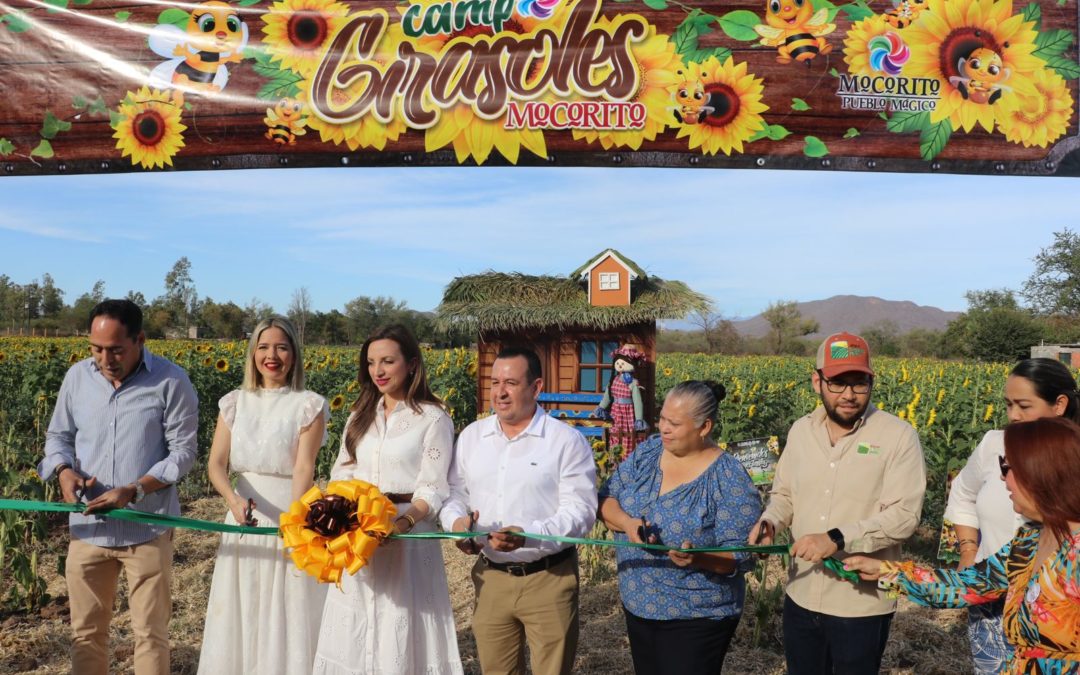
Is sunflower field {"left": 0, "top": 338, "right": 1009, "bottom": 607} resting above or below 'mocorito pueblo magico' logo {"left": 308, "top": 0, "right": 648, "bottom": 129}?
below

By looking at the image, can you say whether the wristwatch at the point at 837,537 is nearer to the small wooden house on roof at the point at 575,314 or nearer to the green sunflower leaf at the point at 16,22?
the small wooden house on roof at the point at 575,314

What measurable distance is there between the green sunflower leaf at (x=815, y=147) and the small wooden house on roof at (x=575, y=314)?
2.08 metres

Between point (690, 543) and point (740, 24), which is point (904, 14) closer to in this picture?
point (740, 24)

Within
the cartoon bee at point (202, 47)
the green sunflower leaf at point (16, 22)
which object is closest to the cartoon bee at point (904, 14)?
the cartoon bee at point (202, 47)

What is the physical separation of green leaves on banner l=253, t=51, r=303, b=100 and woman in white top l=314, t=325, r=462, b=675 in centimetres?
249

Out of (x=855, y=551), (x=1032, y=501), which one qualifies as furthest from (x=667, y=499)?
(x=1032, y=501)

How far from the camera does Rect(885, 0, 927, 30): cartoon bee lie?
4750 mm

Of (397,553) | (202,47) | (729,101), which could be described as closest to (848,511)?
(397,553)

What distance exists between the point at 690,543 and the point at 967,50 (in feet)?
12.2

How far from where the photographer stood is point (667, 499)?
2.86 metres

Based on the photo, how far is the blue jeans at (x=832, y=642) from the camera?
2748mm

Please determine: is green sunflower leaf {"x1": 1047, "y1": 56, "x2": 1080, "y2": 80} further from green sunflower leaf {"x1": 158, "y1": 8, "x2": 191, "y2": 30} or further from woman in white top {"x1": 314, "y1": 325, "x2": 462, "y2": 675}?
green sunflower leaf {"x1": 158, "y1": 8, "x2": 191, "y2": 30}

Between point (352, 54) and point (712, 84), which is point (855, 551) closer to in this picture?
point (712, 84)

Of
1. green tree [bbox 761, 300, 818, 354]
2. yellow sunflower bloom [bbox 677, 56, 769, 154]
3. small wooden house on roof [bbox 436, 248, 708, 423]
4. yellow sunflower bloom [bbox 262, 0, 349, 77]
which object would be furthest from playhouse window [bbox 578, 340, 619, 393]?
green tree [bbox 761, 300, 818, 354]
